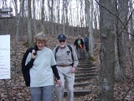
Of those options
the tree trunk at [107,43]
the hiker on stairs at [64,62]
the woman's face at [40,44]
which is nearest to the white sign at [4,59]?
the hiker on stairs at [64,62]

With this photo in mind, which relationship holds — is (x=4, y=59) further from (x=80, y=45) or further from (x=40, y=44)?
(x=80, y=45)

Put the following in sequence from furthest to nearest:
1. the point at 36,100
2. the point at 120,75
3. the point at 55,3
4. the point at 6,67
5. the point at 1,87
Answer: the point at 55,3
the point at 120,75
the point at 1,87
the point at 6,67
the point at 36,100

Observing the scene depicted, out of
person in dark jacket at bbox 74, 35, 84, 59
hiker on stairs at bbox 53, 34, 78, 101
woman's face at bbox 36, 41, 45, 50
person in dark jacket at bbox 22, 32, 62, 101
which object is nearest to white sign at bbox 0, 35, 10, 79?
hiker on stairs at bbox 53, 34, 78, 101

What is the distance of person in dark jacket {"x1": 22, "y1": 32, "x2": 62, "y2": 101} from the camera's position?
12.1 feet

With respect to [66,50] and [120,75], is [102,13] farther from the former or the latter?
[120,75]

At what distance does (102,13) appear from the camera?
3.75 metres

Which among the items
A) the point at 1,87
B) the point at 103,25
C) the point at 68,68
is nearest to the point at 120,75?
the point at 68,68

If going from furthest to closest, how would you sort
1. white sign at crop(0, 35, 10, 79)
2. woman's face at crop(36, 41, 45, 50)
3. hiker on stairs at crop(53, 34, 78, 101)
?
hiker on stairs at crop(53, 34, 78, 101)
white sign at crop(0, 35, 10, 79)
woman's face at crop(36, 41, 45, 50)

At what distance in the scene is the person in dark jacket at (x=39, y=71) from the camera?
368cm

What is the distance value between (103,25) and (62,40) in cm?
157

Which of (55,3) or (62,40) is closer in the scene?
(62,40)

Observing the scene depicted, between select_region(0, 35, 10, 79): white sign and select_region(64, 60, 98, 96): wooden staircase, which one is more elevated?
select_region(0, 35, 10, 79): white sign

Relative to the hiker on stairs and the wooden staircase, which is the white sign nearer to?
the hiker on stairs

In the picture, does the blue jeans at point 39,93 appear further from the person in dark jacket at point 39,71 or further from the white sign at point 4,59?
the white sign at point 4,59
